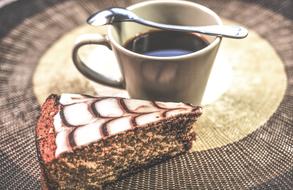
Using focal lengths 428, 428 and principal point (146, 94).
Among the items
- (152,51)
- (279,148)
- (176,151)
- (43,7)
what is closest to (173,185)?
(176,151)

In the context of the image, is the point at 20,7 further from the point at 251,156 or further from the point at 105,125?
the point at 251,156

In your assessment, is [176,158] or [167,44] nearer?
[176,158]

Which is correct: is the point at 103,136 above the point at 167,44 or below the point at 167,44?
below

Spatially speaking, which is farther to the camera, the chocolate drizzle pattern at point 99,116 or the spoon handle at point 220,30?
the spoon handle at point 220,30

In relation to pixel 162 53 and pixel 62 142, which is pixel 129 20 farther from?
pixel 62 142

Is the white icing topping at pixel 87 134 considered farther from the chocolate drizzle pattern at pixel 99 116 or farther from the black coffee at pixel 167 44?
the black coffee at pixel 167 44

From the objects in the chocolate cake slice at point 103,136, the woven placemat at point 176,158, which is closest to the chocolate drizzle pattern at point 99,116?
the chocolate cake slice at point 103,136

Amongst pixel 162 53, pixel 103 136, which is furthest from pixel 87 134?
pixel 162 53
